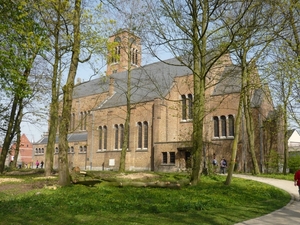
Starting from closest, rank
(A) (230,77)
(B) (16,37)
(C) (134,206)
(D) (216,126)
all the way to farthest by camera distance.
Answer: (C) (134,206) < (B) (16,37) < (A) (230,77) < (D) (216,126)

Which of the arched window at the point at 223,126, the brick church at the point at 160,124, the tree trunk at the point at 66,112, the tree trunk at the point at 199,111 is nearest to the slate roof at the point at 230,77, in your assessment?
the brick church at the point at 160,124

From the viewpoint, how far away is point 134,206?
376 inches

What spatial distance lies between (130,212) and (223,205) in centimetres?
324

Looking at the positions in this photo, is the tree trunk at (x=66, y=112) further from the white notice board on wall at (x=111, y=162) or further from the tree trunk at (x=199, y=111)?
the white notice board on wall at (x=111, y=162)

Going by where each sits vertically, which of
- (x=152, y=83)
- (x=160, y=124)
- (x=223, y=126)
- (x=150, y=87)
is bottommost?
(x=223, y=126)

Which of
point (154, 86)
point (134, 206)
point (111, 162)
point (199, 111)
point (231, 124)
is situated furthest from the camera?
point (154, 86)

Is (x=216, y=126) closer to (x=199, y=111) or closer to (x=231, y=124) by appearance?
(x=231, y=124)

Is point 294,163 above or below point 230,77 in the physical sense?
below

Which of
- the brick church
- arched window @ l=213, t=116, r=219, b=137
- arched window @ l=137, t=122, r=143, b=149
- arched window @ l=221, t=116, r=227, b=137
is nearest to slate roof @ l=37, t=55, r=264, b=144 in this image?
the brick church

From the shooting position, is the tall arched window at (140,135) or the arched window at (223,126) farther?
the tall arched window at (140,135)

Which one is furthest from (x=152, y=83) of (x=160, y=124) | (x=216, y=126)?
(x=216, y=126)

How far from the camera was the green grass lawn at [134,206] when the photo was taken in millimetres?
7637

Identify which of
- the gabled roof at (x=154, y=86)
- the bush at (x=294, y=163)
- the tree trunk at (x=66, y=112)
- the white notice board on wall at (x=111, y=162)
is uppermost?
the gabled roof at (x=154, y=86)

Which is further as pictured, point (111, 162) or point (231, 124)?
point (111, 162)
